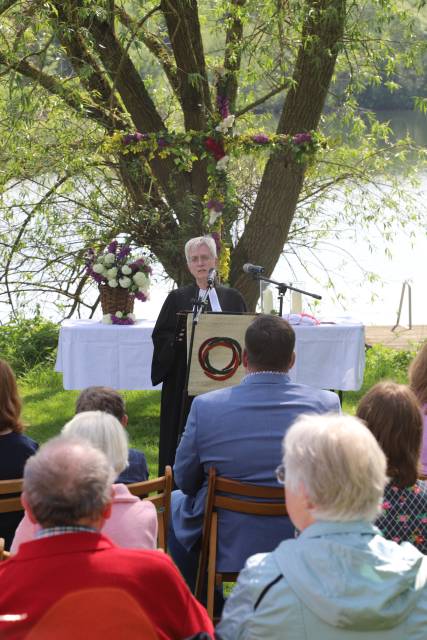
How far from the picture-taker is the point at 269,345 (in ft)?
11.8

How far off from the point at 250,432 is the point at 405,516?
660mm

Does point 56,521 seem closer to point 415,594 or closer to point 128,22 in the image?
point 415,594

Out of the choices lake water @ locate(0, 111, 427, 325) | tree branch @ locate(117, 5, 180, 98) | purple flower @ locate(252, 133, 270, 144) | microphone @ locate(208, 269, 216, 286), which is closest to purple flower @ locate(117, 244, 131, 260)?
lake water @ locate(0, 111, 427, 325)

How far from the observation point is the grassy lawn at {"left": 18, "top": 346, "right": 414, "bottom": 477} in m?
7.07

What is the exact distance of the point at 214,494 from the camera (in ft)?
11.0

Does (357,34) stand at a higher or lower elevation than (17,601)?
higher

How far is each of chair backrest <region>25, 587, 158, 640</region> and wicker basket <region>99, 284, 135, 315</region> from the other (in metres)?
4.87

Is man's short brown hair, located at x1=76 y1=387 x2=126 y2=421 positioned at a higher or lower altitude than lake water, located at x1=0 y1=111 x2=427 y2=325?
lower

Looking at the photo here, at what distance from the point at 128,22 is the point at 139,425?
3.72m

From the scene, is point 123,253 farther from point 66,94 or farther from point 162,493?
point 162,493

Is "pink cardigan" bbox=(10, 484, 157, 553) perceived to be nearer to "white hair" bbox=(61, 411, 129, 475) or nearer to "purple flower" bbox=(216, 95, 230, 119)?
"white hair" bbox=(61, 411, 129, 475)

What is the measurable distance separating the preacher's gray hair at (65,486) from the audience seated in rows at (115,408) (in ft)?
4.12

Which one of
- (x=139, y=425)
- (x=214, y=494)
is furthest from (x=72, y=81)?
(x=214, y=494)

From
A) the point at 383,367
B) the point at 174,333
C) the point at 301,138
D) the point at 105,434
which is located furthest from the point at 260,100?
the point at 105,434
